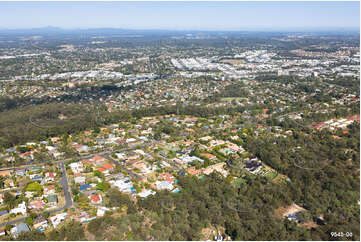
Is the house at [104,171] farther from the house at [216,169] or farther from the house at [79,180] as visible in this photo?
the house at [216,169]

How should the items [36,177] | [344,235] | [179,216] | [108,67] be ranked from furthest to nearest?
1. [108,67]
2. [36,177]
3. [179,216]
4. [344,235]

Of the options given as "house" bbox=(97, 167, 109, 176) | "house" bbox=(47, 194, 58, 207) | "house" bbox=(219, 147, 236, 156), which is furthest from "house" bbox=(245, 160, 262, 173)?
"house" bbox=(47, 194, 58, 207)

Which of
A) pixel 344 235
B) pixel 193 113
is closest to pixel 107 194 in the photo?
pixel 344 235

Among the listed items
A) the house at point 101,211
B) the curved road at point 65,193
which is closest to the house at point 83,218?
the house at point 101,211

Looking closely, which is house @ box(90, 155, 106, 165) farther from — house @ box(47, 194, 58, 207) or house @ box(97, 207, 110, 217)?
house @ box(97, 207, 110, 217)

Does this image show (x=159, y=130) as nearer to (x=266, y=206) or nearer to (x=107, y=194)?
(x=107, y=194)

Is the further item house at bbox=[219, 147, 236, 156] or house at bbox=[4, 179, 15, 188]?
house at bbox=[219, 147, 236, 156]
